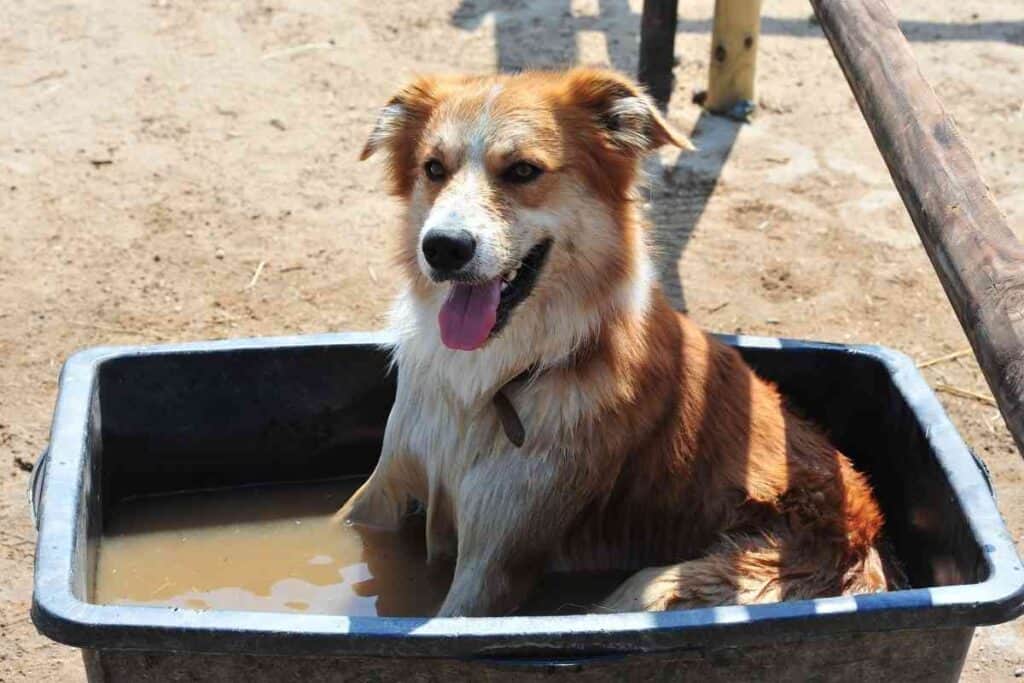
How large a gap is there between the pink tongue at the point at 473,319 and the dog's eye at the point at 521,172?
295 mm

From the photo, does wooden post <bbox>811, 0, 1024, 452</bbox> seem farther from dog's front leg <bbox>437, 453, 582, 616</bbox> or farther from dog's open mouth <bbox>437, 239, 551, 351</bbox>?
dog's front leg <bbox>437, 453, 582, 616</bbox>

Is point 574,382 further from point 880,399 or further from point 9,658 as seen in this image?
point 9,658

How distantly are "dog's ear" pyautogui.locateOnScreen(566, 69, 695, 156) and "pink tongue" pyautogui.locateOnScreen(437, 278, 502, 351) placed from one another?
576 millimetres

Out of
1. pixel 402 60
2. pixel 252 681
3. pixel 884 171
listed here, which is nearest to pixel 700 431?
pixel 252 681

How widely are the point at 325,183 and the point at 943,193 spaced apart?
4.05 m

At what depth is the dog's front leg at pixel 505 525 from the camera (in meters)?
3.83

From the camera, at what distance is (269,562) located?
444 centimetres

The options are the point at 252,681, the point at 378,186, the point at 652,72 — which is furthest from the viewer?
the point at 652,72

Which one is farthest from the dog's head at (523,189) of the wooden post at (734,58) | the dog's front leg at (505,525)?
the wooden post at (734,58)

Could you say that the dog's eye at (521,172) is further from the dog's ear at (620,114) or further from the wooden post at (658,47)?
the wooden post at (658,47)

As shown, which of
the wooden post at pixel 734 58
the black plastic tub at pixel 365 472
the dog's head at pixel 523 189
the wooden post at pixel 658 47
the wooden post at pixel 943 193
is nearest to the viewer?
the wooden post at pixel 943 193

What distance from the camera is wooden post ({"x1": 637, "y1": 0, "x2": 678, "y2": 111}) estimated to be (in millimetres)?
7242

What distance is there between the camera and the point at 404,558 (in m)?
4.45

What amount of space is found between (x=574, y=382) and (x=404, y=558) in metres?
0.97
